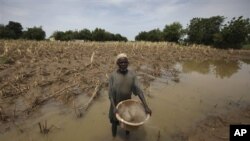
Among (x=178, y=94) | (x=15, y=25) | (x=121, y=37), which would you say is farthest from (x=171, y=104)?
(x=15, y=25)

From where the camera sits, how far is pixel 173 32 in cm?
4300

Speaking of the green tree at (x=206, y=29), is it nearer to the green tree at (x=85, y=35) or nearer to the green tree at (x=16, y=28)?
the green tree at (x=85, y=35)

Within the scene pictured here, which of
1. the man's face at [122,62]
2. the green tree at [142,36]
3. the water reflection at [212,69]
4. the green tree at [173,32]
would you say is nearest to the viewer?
the man's face at [122,62]

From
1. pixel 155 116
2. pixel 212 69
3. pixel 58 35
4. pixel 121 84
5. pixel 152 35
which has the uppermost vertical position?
pixel 152 35

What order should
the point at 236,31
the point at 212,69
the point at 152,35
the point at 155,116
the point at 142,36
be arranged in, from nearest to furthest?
the point at 155,116 → the point at 212,69 → the point at 236,31 → the point at 152,35 → the point at 142,36

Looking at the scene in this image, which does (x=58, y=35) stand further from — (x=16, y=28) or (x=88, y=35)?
(x=16, y=28)

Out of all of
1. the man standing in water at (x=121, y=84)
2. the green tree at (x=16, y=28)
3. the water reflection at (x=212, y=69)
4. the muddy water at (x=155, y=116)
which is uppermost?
the green tree at (x=16, y=28)

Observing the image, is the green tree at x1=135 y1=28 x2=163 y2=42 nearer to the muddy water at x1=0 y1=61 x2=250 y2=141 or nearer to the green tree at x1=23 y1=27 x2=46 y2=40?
the green tree at x1=23 y1=27 x2=46 y2=40

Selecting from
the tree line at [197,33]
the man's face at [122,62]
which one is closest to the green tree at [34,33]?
the tree line at [197,33]

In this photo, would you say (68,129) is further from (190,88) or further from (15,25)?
(15,25)

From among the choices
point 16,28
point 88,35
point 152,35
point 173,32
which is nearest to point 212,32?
point 173,32

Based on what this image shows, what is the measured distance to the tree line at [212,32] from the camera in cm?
3419

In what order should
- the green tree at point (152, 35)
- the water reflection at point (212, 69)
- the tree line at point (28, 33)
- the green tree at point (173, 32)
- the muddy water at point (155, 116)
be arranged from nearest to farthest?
the muddy water at point (155, 116)
the water reflection at point (212, 69)
the green tree at point (173, 32)
the green tree at point (152, 35)
the tree line at point (28, 33)

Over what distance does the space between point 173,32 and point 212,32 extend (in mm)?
8143
